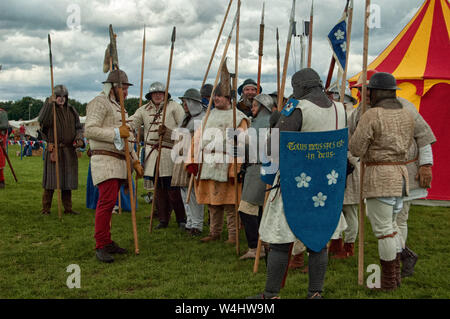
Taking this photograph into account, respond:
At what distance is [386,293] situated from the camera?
3.69m

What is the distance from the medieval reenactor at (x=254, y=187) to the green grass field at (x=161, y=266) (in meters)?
0.31

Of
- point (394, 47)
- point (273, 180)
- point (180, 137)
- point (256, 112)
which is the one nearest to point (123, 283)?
point (273, 180)

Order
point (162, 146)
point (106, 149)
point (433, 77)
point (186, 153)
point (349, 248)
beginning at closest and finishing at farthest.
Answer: point (106, 149) → point (349, 248) → point (186, 153) → point (162, 146) → point (433, 77)

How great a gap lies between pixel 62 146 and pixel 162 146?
6.32 ft

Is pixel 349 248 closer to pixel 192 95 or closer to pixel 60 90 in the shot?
pixel 192 95

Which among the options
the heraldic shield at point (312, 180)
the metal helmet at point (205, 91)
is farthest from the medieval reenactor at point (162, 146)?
the heraldic shield at point (312, 180)

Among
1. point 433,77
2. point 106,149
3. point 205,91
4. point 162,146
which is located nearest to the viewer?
point 106,149

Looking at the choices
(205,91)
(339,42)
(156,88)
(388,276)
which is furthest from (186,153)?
(388,276)

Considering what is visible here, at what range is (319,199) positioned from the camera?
10.3 feet

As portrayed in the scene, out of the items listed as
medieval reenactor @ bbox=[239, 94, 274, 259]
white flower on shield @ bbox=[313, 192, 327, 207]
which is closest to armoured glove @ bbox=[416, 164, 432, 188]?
white flower on shield @ bbox=[313, 192, 327, 207]

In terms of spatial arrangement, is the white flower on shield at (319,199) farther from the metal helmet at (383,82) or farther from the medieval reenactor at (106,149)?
the medieval reenactor at (106,149)

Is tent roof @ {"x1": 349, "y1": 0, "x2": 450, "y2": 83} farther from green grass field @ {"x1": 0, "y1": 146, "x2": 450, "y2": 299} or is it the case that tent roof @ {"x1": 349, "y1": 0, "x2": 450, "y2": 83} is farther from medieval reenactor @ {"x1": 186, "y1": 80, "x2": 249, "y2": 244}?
medieval reenactor @ {"x1": 186, "y1": 80, "x2": 249, "y2": 244}

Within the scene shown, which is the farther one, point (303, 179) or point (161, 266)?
point (161, 266)

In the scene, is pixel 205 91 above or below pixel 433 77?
below
